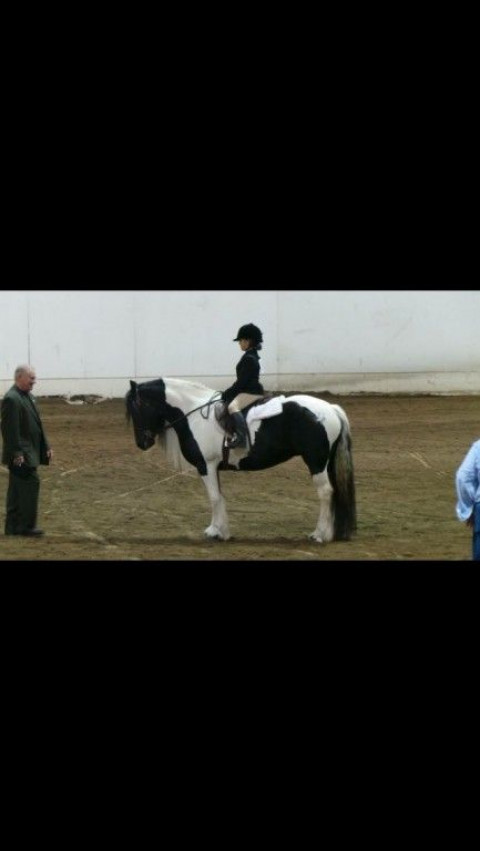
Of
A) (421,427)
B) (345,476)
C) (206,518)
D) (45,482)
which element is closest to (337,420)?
(345,476)

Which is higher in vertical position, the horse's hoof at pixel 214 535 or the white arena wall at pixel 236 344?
the white arena wall at pixel 236 344

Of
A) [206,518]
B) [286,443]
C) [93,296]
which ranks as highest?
[93,296]

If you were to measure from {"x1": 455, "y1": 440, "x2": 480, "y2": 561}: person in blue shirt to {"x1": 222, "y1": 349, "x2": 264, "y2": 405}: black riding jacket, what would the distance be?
3561 millimetres

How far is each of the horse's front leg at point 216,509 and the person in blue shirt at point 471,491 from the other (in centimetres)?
385

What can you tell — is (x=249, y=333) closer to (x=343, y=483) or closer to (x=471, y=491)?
(x=343, y=483)

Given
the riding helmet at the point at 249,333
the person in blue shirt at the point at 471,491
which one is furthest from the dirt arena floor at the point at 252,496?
the person in blue shirt at the point at 471,491

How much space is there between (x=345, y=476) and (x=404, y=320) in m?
8.56

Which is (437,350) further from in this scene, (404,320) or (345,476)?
(345,476)

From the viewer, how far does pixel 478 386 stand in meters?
20.6

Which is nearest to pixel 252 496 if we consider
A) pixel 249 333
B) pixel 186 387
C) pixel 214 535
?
pixel 214 535

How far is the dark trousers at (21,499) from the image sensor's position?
42.1 feet

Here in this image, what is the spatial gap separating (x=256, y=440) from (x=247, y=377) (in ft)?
1.86

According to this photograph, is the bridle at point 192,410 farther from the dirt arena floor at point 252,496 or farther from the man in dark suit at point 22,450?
the man in dark suit at point 22,450

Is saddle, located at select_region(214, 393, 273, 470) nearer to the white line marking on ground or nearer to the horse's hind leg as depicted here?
the horse's hind leg
